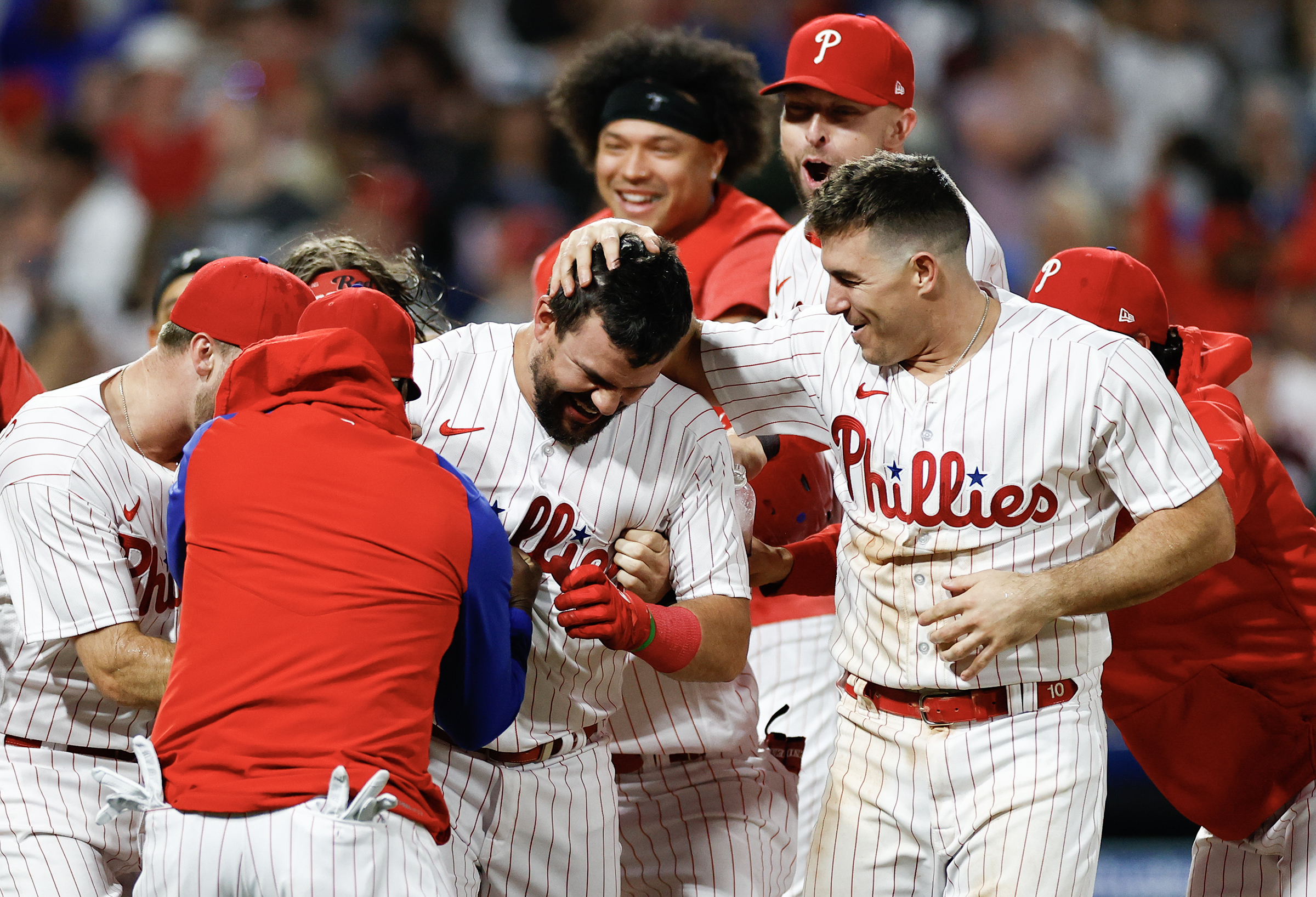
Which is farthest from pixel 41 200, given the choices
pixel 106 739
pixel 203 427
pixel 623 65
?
pixel 203 427

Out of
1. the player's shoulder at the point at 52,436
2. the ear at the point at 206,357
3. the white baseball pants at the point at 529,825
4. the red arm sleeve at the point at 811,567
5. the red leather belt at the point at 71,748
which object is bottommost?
the white baseball pants at the point at 529,825

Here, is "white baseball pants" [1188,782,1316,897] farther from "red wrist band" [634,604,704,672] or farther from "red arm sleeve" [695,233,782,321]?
"red arm sleeve" [695,233,782,321]

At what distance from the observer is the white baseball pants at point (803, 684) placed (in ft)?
14.5

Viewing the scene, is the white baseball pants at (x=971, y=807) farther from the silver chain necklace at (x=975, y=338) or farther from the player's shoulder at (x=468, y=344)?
the player's shoulder at (x=468, y=344)

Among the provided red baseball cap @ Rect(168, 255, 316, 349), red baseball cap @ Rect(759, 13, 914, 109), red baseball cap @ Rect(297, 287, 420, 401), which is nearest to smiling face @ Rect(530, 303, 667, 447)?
red baseball cap @ Rect(297, 287, 420, 401)

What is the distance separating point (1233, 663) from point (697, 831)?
1.44m

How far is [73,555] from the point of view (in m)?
3.05

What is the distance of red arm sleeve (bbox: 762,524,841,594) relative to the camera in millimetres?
3730

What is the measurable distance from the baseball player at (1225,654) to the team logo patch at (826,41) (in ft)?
3.45

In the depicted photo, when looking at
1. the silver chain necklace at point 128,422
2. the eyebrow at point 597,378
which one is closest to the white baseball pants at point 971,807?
the eyebrow at point 597,378

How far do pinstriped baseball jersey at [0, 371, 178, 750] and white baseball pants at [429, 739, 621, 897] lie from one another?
724mm

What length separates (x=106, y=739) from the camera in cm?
328

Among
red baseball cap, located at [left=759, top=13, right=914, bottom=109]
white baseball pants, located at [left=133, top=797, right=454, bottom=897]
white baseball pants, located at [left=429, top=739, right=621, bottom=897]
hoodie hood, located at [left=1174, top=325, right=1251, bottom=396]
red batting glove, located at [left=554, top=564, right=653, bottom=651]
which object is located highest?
red baseball cap, located at [left=759, top=13, right=914, bottom=109]

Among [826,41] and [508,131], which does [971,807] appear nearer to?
[826,41]
